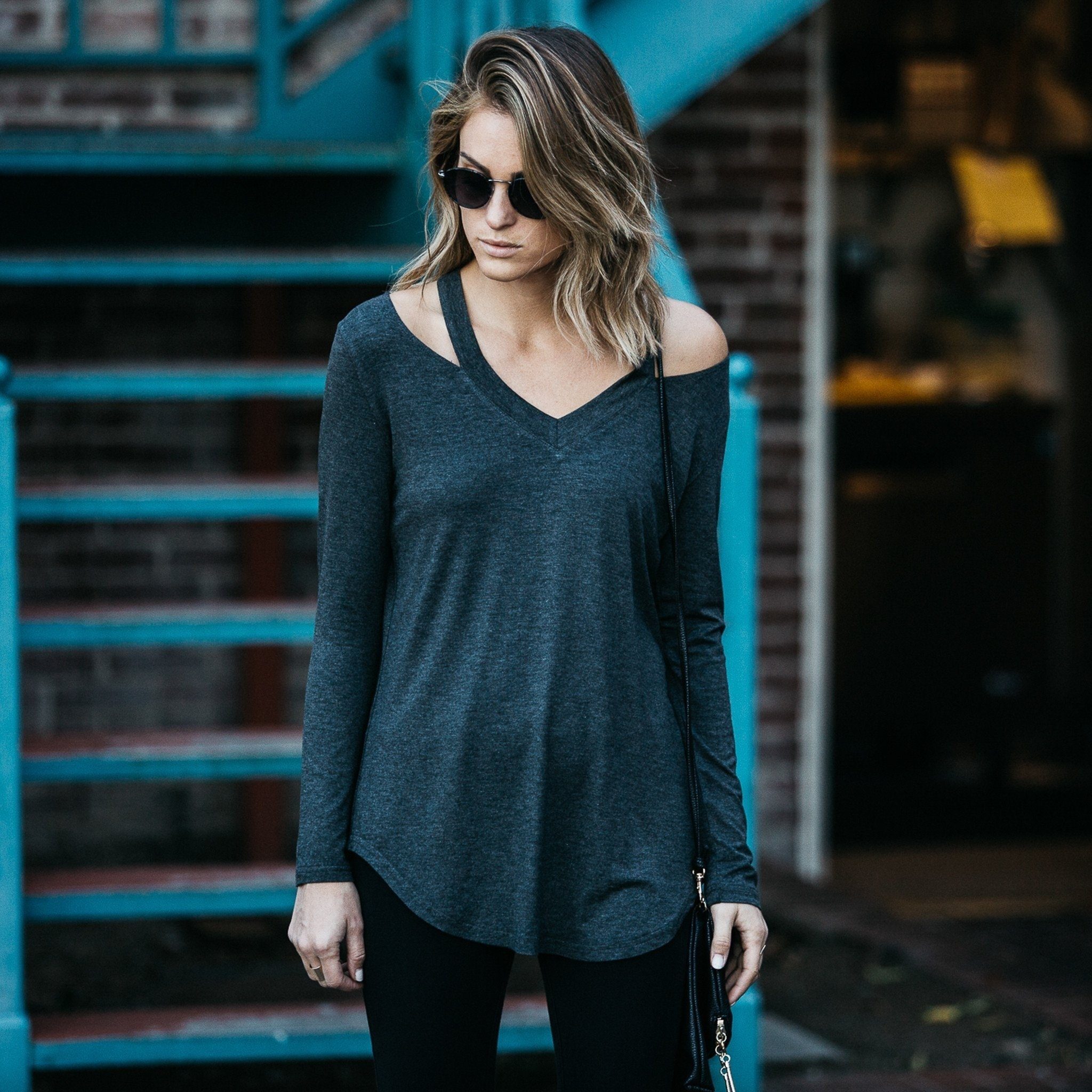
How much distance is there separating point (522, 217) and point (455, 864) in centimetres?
77

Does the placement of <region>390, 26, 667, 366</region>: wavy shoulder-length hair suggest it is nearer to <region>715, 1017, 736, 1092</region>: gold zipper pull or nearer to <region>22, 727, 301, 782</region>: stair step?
<region>715, 1017, 736, 1092</region>: gold zipper pull

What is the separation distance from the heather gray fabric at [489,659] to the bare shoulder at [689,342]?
7 cm

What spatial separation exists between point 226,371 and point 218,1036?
141cm

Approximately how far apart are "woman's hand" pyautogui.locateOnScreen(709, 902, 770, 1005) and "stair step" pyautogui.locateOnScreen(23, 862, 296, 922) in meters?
1.28

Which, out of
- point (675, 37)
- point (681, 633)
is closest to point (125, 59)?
point (675, 37)

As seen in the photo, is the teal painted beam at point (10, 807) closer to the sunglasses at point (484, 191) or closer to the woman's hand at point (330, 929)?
the woman's hand at point (330, 929)

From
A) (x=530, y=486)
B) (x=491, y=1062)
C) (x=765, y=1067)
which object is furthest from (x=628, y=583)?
(x=765, y=1067)

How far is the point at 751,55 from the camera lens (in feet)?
17.0

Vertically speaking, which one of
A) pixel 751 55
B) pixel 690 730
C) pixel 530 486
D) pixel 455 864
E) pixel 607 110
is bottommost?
pixel 455 864

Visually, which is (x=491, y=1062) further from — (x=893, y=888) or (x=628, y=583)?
(x=893, y=888)

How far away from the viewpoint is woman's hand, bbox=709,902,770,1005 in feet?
6.32

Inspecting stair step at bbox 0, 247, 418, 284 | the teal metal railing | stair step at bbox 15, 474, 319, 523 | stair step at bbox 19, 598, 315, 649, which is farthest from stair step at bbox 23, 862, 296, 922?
stair step at bbox 0, 247, 418, 284

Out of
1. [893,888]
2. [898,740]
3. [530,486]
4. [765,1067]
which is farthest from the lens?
[898,740]

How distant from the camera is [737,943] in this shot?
1967 millimetres
